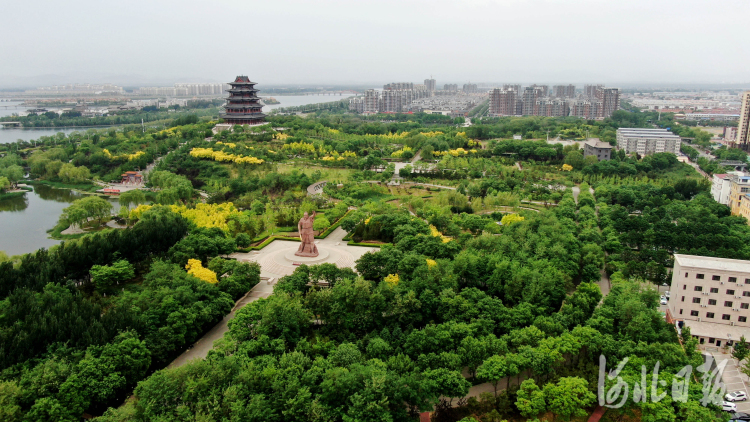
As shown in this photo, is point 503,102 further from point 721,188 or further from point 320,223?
point 320,223

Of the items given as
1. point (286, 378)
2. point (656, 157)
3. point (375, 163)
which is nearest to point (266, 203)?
point (375, 163)

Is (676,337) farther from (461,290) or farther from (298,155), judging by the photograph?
(298,155)

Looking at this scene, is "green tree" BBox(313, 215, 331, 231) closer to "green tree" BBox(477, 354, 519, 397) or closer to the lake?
the lake

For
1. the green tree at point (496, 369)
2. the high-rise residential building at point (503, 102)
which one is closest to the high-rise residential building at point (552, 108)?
the high-rise residential building at point (503, 102)

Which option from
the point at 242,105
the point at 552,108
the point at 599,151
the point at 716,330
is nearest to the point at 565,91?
the point at 552,108

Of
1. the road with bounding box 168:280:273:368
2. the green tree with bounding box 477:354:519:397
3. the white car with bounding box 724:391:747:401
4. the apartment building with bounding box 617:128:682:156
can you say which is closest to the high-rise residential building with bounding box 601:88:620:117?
the apartment building with bounding box 617:128:682:156
